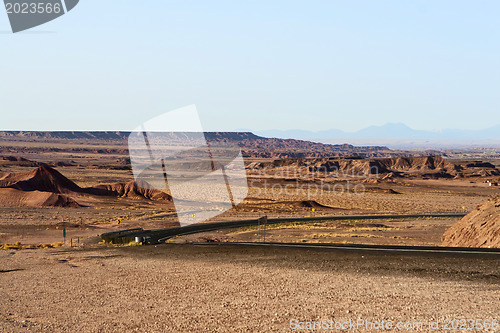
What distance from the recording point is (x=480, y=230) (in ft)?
115

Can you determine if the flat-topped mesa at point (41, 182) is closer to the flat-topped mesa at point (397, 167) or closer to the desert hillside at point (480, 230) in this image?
the desert hillside at point (480, 230)

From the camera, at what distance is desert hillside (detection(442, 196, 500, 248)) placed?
3334 centimetres

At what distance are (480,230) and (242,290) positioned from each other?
21552 millimetres

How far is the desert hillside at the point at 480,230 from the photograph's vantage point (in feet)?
109

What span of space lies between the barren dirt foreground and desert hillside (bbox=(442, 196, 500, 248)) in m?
8.21

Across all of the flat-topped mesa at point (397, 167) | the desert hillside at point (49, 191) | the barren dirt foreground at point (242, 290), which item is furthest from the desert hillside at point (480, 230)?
the flat-topped mesa at point (397, 167)

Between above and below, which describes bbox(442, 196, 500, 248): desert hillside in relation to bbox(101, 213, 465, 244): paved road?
below

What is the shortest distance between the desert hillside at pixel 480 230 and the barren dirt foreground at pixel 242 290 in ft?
26.9
